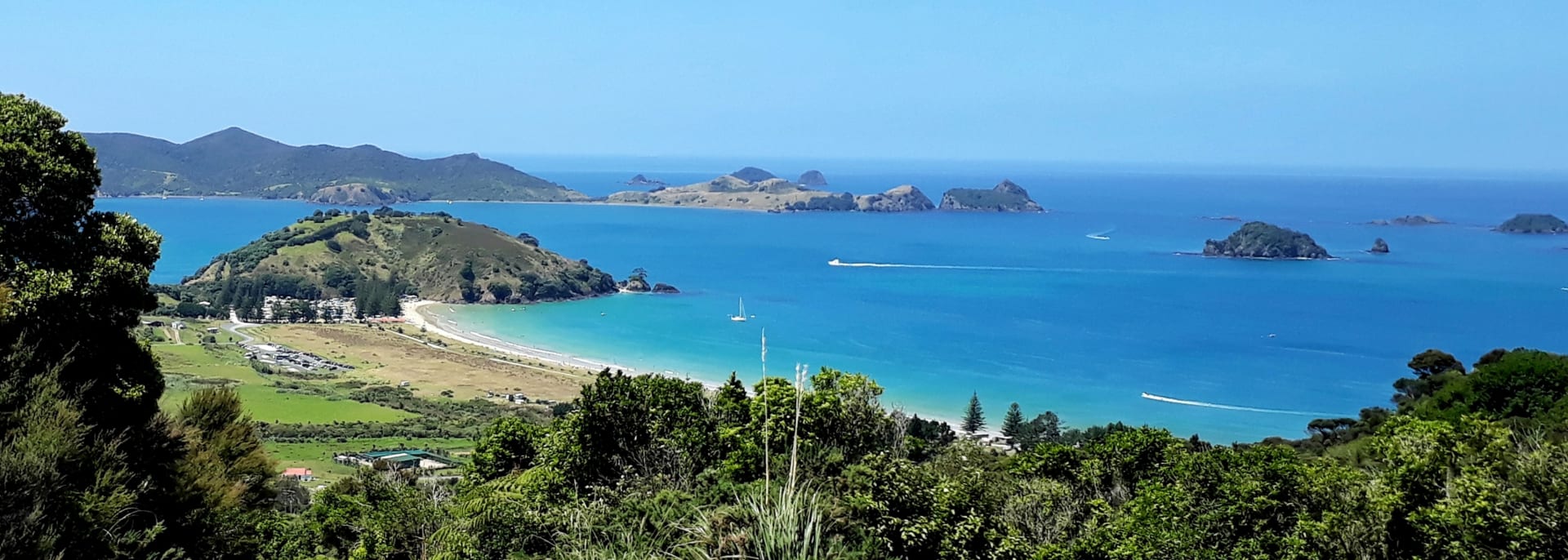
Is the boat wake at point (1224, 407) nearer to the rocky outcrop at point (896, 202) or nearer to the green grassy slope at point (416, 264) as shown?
the green grassy slope at point (416, 264)

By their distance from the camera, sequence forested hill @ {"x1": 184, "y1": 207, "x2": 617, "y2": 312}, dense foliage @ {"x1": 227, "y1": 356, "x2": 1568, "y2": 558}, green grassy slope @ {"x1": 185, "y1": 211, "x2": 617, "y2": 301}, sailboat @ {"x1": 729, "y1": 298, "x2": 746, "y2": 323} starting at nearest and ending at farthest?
dense foliage @ {"x1": 227, "y1": 356, "x2": 1568, "y2": 558} → sailboat @ {"x1": 729, "y1": 298, "x2": 746, "y2": 323} → forested hill @ {"x1": 184, "y1": 207, "x2": 617, "y2": 312} → green grassy slope @ {"x1": 185, "y1": 211, "x2": 617, "y2": 301}

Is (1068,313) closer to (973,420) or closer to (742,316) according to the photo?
(742,316)

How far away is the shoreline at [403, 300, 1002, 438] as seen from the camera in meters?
39.8

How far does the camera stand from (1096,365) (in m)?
51.8

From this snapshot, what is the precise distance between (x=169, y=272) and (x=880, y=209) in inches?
4221

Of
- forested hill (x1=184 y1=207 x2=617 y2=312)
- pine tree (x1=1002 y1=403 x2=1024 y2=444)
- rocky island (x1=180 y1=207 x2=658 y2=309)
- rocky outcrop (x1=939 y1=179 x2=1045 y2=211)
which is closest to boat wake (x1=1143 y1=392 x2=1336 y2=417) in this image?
pine tree (x1=1002 y1=403 x2=1024 y2=444)

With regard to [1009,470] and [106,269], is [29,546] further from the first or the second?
[1009,470]

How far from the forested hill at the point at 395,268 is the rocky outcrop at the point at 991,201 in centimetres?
9918

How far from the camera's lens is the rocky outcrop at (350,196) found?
17250 centimetres

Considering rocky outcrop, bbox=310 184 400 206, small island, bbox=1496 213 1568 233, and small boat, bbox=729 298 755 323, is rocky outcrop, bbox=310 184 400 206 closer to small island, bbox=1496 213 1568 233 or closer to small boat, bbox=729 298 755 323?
small boat, bbox=729 298 755 323

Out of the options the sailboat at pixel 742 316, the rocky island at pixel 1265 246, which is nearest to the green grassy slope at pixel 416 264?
the sailboat at pixel 742 316

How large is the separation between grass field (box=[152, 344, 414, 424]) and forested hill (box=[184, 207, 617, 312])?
23654 millimetres

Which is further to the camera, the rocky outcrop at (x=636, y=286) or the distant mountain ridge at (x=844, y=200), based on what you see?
the distant mountain ridge at (x=844, y=200)

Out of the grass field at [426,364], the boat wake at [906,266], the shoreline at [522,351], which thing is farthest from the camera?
the boat wake at [906,266]
